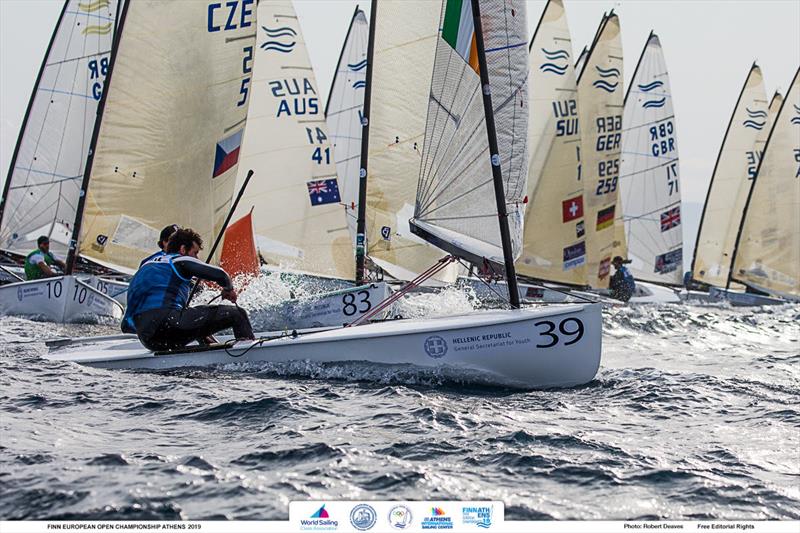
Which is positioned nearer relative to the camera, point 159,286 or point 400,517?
point 400,517

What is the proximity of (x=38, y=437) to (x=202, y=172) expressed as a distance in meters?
10.6

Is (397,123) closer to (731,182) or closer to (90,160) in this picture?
(90,160)

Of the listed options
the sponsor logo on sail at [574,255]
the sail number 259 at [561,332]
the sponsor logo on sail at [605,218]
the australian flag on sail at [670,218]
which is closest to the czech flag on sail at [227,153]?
the sail number 259 at [561,332]

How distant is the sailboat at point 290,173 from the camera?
1859 centimetres

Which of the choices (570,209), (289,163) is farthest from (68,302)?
(570,209)

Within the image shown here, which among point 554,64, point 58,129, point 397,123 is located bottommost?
point 397,123

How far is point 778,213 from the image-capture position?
29.6m

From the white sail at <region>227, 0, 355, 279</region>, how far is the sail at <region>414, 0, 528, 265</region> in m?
8.53

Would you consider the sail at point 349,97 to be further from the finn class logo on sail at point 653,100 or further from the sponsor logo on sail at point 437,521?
the sponsor logo on sail at point 437,521

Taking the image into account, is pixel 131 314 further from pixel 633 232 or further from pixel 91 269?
pixel 633 232

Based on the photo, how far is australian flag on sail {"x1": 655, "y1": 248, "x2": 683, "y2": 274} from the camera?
30.8 meters

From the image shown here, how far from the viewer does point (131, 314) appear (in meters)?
9.12

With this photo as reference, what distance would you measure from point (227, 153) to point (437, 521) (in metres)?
13.0

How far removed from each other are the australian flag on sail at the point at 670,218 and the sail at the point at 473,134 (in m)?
21.4
